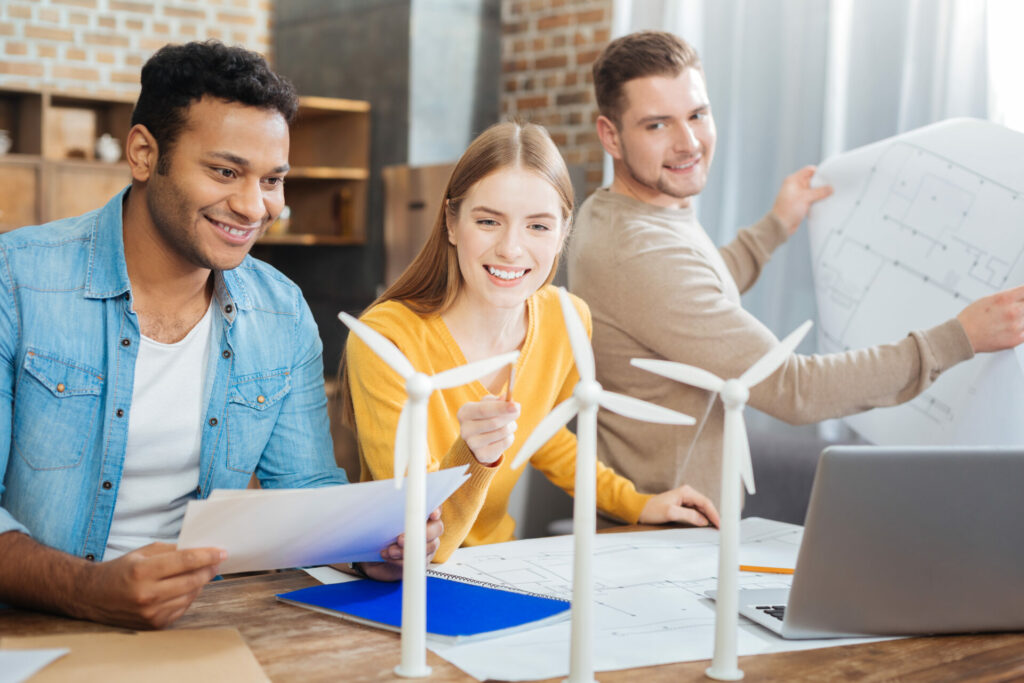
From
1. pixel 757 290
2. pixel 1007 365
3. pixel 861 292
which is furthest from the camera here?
pixel 757 290

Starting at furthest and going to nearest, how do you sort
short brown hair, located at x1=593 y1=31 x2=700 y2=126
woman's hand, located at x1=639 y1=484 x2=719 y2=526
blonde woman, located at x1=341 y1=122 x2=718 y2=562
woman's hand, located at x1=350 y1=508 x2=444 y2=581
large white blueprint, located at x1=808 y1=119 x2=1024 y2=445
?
Answer: short brown hair, located at x1=593 y1=31 x2=700 y2=126 → large white blueprint, located at x1=808 y1=119 x2=1024 y2=445 → woman's hand, located at x1=639 y1=484 x2=719 y2=526 → blonde woman, located at x1=341 y1=122 x2=718 y2=562 → woman's hand, located at x1=350 y1=508 x2=444 y2=581

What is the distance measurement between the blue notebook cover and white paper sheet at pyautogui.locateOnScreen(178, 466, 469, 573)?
5 centimetres

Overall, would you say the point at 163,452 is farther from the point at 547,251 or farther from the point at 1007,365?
the point at 1007,365

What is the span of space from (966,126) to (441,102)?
3178 mm

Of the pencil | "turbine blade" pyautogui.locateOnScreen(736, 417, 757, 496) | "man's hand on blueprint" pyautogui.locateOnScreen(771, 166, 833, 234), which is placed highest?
"man's hand on blueprint" pyautogui.locateOnScreen(771, 166, 833, 234)

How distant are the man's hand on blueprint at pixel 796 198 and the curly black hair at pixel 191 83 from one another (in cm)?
149

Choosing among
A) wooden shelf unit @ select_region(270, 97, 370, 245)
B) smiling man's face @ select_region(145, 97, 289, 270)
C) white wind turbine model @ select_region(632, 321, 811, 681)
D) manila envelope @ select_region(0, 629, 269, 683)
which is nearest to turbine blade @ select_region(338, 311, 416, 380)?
white wind turbine model @ select_region(632, 321, 811, 681)

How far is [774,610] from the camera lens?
1.40 m

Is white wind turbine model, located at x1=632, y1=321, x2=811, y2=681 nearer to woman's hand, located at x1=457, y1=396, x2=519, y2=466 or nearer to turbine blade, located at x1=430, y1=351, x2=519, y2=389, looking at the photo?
turbine blade, located at x1=430, y1=351, x2=519, y2=389

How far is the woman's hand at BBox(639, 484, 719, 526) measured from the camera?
6.37 feet

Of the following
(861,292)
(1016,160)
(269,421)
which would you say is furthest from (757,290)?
(269,421)

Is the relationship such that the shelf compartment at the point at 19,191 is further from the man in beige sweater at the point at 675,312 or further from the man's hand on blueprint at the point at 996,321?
the man's hand on blueprint at the point at 996,321

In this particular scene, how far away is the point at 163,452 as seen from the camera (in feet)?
5.58

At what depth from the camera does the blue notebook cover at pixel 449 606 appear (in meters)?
Answer: 1.29
